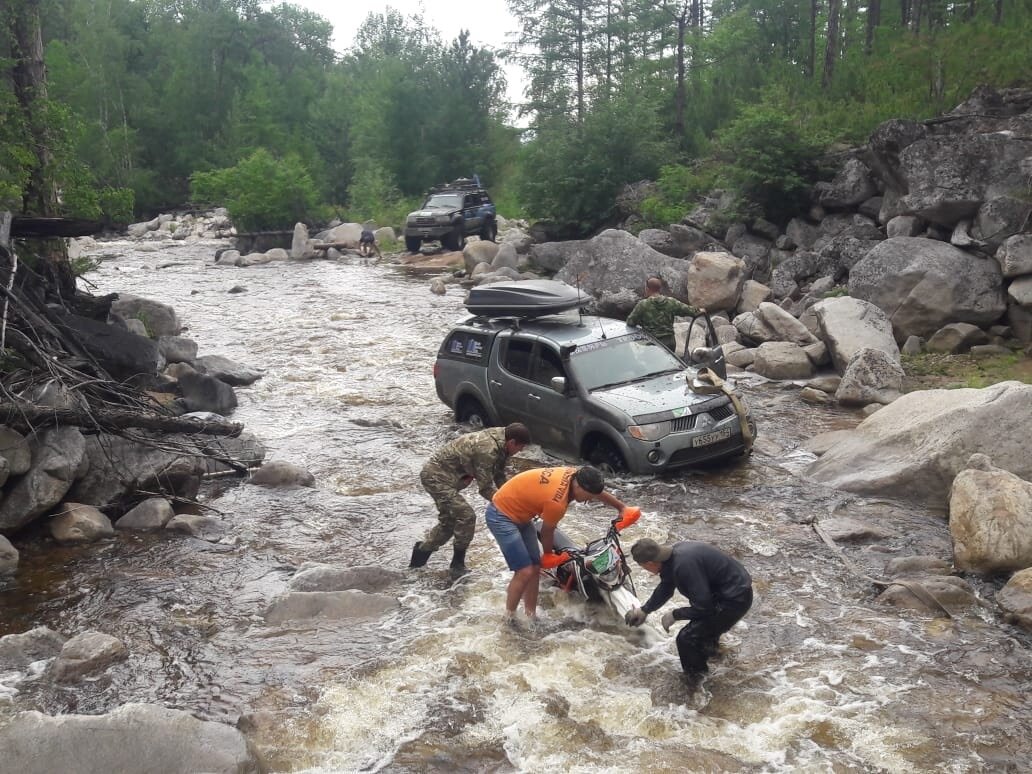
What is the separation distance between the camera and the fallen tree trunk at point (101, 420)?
10.2m

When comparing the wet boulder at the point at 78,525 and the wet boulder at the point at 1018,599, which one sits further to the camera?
the wet boulder at the point at 78,525

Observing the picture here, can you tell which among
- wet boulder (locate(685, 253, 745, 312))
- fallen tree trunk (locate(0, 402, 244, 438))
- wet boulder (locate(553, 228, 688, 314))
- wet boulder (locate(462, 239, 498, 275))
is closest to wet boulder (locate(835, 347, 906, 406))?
wet boulder (locate(685, 253, 745, 312))

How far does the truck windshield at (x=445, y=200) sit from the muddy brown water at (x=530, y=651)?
23.8 meters

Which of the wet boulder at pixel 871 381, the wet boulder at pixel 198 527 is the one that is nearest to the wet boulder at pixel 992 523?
the wet boulder at pixel 871 381

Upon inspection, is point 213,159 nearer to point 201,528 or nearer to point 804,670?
point 201,528

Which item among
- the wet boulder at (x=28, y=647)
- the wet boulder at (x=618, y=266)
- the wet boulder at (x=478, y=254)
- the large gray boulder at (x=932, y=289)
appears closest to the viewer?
the wet boulder at (x=28, y=647)

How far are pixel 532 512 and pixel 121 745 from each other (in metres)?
3.18

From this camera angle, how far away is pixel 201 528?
10.6 m

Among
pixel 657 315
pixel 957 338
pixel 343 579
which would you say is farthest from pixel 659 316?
pixel 343 579

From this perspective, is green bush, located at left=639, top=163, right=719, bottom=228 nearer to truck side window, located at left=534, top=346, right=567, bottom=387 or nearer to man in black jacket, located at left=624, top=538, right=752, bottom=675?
truck side window, located at left=534, top=346, right=567, bottom=387

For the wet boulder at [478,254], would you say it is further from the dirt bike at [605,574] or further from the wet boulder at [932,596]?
the wet boulder at [932,596]

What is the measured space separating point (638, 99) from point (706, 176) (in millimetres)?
4204

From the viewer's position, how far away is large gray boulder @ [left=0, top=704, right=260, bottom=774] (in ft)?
19.5

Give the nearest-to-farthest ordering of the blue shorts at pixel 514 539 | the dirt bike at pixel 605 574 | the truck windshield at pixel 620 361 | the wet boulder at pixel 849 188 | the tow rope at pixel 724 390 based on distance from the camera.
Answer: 1. the blue shorts at pixel 514 539
2. the dirt bike at pixel 605 574
3. the tow rope at pixel 724 390
4. the truck windshield at pixel 620 361
5. the wet boulder at pixel 849 188
